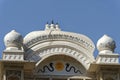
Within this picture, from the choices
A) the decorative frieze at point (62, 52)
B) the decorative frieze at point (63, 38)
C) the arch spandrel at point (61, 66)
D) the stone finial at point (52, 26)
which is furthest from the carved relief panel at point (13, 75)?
the stone finial at point (52, 26)

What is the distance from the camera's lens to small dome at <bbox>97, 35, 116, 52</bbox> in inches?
833

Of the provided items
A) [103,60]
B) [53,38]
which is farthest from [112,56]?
[53,38]

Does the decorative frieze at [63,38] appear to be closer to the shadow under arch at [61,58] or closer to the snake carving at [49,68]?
the shadow under arch at [61,58]

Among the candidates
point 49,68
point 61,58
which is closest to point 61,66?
point 61,58

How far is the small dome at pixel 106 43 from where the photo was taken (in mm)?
21156

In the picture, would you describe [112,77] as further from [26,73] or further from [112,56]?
[26,73]

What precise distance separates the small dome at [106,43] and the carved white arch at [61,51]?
0.49 metres

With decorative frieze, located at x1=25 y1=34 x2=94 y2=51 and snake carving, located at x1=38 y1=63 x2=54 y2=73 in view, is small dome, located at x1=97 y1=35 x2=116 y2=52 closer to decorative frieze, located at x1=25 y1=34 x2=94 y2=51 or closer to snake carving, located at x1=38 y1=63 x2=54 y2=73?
decorative frieze, located at x1=25 y1=34 x2=94 y2=51

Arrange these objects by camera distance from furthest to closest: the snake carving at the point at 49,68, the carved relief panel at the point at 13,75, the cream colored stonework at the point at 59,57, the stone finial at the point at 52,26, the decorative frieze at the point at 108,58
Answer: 1. the stone finial at the point at 52,26
2. the snake carving at the point at 49,68
3. the decorative frieze at the point at 108,58
4. the cream colored stonework at the point at 59,57
5. the carved relief panel at the point at 13,75

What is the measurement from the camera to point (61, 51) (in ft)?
70.0

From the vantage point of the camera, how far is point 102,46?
21.2 meters

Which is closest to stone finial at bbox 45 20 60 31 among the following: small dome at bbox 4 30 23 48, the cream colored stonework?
the cream colored stonework

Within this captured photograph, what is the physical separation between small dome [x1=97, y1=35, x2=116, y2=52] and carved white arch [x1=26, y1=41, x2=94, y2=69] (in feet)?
1.62

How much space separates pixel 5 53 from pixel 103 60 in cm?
335
